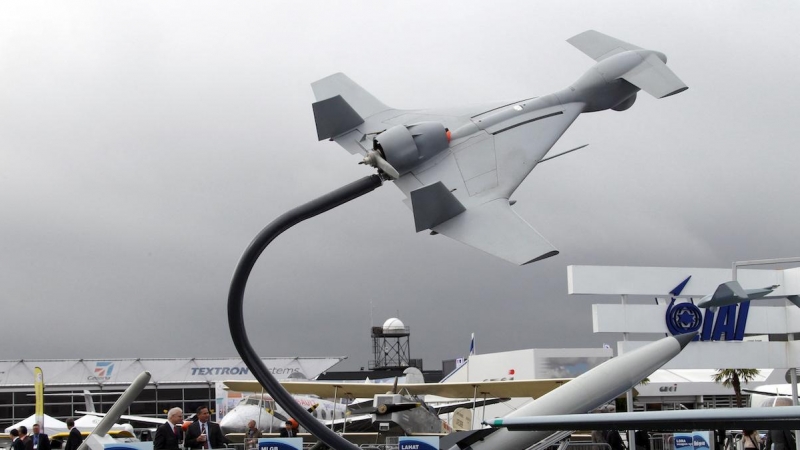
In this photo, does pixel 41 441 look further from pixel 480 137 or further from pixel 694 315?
pixel 694 315

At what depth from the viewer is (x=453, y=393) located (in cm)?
2667

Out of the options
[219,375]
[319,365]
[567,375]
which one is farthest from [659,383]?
[219,375]

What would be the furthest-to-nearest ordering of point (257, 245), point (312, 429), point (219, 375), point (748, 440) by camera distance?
1. point (219, 375)
2. point (748, 440)
3. point (312, 429)
4. point (257, 245)

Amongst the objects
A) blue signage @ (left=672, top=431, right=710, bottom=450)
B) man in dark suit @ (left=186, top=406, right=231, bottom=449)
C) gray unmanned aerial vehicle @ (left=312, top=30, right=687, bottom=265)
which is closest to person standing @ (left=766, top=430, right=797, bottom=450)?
blue signage @ (left=672, top=431, right=710, bottom=450)

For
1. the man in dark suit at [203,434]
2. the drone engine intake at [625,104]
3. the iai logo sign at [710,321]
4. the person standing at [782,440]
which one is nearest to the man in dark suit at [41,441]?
the man in dark suit at [203,434]

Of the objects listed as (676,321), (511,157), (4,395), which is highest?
(511,157)

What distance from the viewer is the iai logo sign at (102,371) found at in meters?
49.8

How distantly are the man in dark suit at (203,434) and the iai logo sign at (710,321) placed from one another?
1319 cm

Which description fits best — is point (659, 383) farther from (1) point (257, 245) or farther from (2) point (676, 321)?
(1) point (257, 245)

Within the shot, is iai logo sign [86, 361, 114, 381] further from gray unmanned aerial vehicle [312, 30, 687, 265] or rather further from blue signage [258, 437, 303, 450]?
gray unmanned aerial vehicle [312, 30, 687, 265]

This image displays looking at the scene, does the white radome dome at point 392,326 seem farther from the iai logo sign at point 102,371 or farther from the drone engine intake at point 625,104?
the drone engine intake at point 625,104

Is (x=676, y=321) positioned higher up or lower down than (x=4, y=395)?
higher up

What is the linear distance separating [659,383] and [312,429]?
36.9 m

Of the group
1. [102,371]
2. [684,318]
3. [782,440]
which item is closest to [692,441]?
[782,440]
